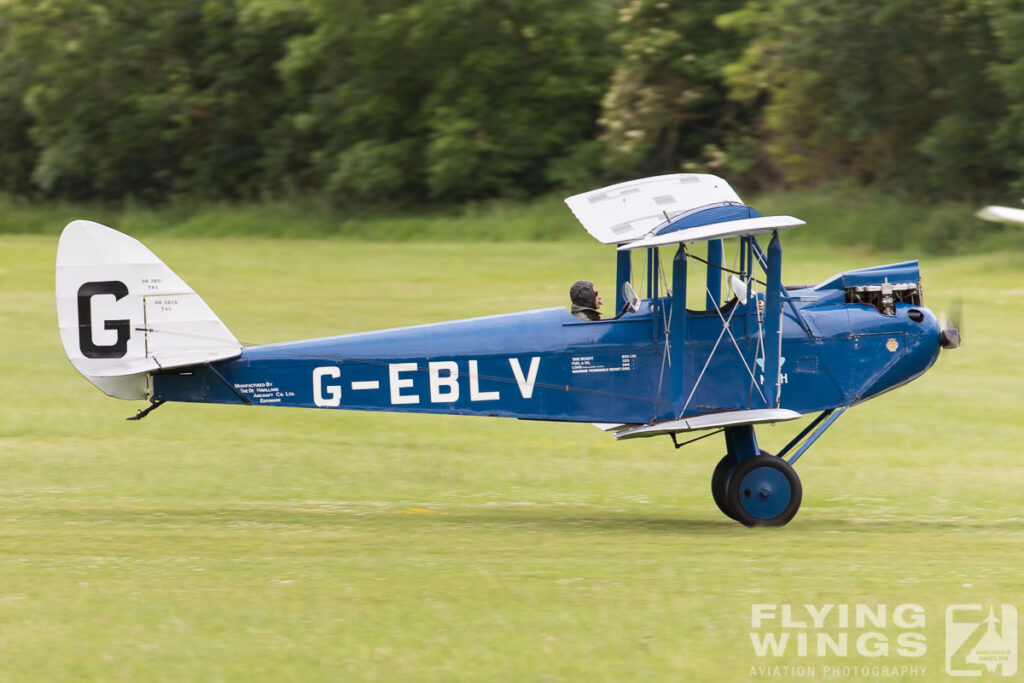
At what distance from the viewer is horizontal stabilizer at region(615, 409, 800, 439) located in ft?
32.7

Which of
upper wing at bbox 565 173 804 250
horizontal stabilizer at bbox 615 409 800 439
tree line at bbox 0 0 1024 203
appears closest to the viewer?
upper wing at bbox 565 173 804 250

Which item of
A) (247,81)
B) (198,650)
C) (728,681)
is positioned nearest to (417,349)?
(198,650)

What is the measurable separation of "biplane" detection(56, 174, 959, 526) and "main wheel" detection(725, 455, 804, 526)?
0.01 meters

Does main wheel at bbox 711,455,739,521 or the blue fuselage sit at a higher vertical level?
the blue fuselage

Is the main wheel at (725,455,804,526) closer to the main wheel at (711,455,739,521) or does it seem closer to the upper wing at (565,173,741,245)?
the main wheel at (711,455,739,521)

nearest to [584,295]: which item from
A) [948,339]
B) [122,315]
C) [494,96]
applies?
[948,339]

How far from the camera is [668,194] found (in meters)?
10.8

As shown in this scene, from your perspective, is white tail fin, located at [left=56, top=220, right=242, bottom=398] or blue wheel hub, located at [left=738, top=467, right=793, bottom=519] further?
blue wheel hub, located at [left=738, top=467, right=793, bottom=519]

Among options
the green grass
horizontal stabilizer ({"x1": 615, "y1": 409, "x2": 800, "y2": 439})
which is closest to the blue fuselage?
horizontal stabilizer ({"x1": 615, "y1": 409, "x2": 800, "y2": 439})

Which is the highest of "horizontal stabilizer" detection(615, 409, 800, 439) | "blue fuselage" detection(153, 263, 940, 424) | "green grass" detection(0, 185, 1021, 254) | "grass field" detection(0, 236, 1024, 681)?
"green grass" detection(0, 185, 1021, 254)

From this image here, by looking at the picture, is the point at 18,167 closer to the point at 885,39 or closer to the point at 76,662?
the point at 885,39

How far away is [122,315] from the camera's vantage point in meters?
10.3

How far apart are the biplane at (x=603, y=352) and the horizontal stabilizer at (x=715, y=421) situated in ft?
0.08

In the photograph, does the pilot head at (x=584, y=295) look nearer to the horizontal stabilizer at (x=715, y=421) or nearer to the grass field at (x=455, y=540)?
the horizontal stabilizer at (x=715, y=421)
